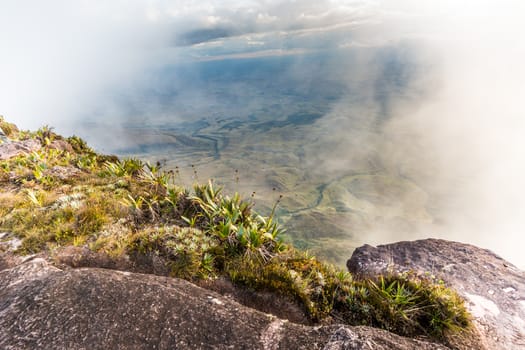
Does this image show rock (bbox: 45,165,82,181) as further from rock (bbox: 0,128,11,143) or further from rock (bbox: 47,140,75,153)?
rock (bbox: 0,128,11,143)

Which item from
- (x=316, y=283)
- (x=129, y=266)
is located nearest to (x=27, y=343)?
(x=129, y=266)

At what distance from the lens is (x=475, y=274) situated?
26.0 feet

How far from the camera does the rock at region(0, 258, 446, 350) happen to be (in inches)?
146

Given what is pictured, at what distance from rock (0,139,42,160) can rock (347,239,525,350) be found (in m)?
19.0

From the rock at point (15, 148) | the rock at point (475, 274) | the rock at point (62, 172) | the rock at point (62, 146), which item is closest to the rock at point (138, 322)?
the rock at point (475, 274)

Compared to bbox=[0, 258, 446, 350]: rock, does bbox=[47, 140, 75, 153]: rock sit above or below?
below

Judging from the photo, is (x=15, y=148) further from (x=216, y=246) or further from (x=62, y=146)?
(x=216, y=246)

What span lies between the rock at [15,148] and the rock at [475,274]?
19.0m

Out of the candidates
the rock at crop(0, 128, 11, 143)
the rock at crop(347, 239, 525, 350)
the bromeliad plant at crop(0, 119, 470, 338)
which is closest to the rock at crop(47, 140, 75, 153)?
the rock at crop(0, 128, 11, 143)

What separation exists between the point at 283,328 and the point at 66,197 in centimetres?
806

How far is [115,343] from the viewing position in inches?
Result: 147

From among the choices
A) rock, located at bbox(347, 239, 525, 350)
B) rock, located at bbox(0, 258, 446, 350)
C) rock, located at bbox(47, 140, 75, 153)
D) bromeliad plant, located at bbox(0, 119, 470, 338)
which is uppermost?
rock, located at bbox(0, 258, 446, 350)

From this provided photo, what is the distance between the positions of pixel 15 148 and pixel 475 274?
76.5 ft

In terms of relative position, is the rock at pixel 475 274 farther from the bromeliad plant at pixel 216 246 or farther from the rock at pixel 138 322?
the rock at pixel 138 322
